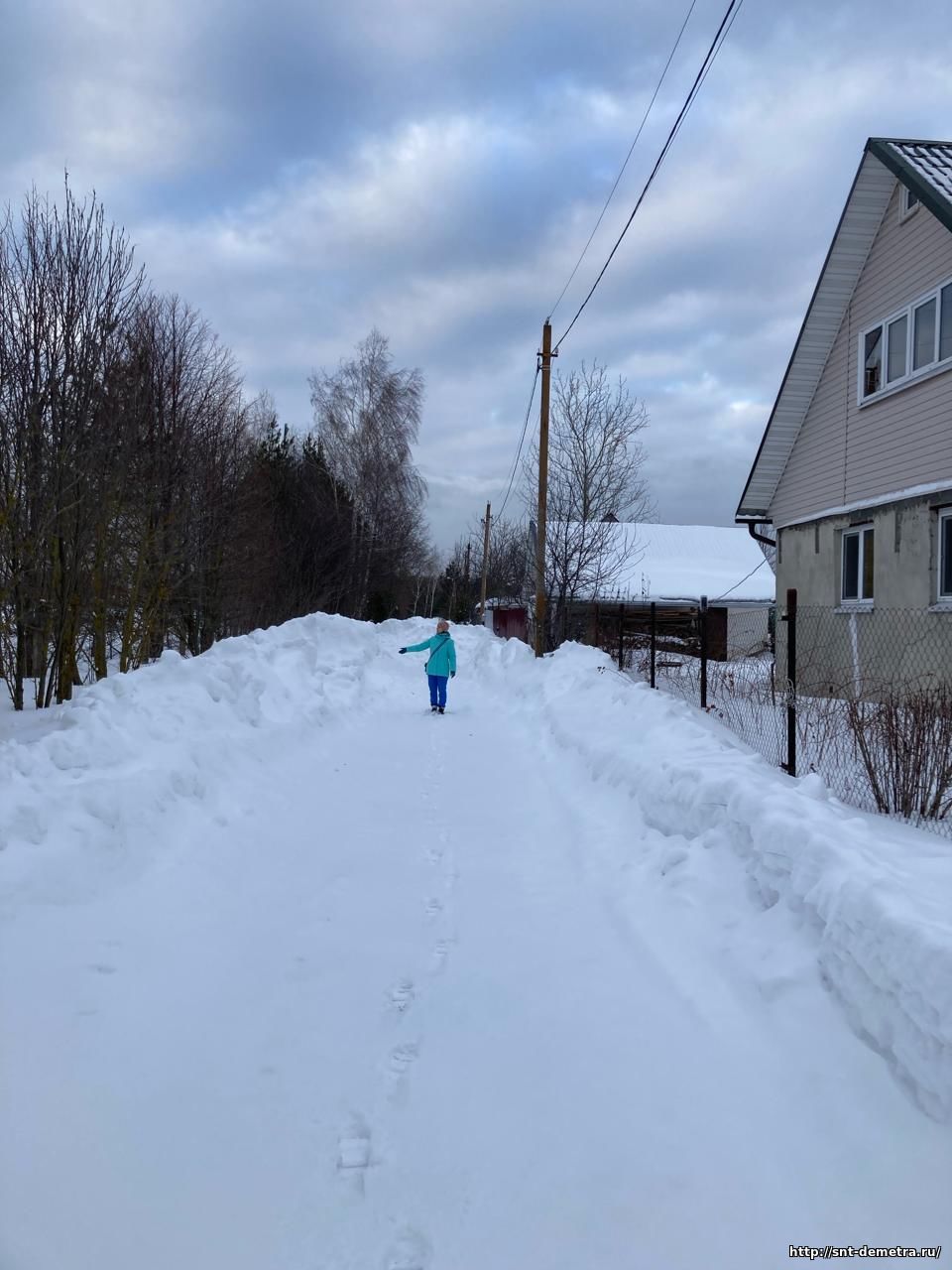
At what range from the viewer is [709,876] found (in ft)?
15.3

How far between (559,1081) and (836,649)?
1215 centimetres

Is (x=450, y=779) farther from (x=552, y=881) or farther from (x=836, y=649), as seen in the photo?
(x=836, y=649)

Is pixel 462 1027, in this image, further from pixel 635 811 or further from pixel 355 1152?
pixel 635 811

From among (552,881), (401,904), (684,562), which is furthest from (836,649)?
(684,562)

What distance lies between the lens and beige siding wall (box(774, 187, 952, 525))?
37.3 feet

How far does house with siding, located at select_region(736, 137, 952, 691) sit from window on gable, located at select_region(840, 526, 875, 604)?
19 millimetres

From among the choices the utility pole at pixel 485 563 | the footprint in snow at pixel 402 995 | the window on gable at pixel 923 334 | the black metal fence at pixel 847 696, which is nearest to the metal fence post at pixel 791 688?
the black metal fence at pixel 847 696

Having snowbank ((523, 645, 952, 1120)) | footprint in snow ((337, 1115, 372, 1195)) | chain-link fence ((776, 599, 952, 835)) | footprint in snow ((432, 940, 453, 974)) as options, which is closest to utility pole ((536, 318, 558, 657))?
chain-link fence ((776, 599, 952, 835))

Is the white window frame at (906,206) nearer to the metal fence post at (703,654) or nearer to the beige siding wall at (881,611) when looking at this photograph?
the beige siding wall at (881,611)

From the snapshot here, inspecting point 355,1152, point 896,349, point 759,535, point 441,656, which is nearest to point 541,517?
point 759,535

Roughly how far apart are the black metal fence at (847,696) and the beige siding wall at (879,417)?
194 cm

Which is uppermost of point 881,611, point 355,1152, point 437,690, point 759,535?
point 759,535

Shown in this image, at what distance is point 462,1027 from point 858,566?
12198mm

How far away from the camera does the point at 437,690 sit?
43.6ft
